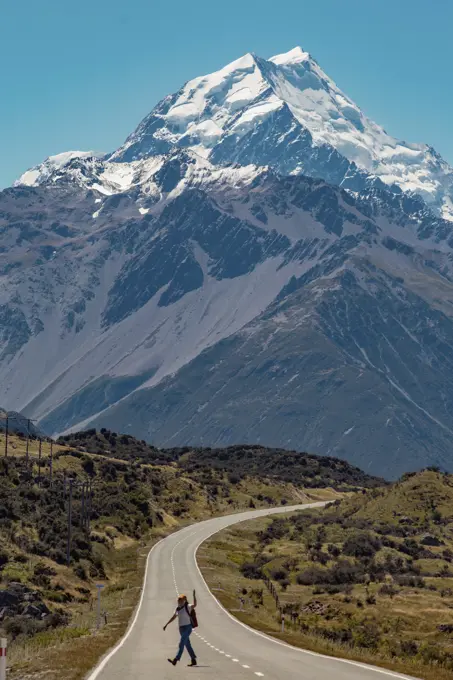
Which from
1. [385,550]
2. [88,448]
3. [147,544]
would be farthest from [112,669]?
[88,448]

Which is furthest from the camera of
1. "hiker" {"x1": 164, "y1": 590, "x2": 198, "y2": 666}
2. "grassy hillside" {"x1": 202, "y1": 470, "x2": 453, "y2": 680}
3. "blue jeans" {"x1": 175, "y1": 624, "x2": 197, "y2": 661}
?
"grassy hillside" {"x1": 202, "y1": 470, "x2": 453, "y2": 680}

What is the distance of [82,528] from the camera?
88.4 m

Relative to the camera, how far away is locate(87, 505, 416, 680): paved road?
108 feet

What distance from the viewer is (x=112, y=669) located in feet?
112

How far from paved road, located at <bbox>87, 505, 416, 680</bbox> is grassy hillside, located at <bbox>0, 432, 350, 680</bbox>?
0.96 m

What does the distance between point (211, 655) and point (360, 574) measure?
125ft

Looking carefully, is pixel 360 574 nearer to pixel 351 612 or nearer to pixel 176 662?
pixel 351 612

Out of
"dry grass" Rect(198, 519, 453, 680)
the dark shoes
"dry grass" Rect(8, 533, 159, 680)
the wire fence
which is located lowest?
"dry grass" Rect(8, 533, 159, 680)

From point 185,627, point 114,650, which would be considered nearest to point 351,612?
point 114,650

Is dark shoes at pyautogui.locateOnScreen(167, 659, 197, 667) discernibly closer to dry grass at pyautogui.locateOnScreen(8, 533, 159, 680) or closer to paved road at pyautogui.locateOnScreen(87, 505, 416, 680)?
paved road at pyautogui.locateOnScreen(87, 505, 416, 680)

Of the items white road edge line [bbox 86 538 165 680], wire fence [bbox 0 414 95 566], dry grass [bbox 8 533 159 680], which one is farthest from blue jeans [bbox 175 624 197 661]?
wire fence [bbox 0 414 95 566]

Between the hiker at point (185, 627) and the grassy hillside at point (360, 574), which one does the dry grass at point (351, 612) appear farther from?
the hiker at point (185, 627)

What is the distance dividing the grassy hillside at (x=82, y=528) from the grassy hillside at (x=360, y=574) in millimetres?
6933

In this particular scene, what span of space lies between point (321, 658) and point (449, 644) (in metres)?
13.8
